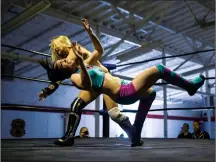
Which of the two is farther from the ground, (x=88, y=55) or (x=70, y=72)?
(x=88, y=55)

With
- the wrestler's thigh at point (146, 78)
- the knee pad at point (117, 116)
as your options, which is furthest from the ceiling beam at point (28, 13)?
the wrestler's thigh at point (146, 78)

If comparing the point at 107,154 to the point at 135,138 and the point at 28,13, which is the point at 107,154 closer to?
the point at 135,138

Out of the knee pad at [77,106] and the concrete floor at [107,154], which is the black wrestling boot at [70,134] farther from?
the concrete floor at [107,154]

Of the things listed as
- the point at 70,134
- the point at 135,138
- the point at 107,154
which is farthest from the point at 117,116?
the point at 107,154

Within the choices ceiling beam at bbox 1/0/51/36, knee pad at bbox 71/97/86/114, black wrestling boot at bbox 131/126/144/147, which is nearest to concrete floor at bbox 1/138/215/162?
black wrestling boot at bbox 131/126/144/147

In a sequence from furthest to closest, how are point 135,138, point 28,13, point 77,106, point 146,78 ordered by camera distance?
point 28,13 < point 77,106 < point 135,138 < point 146,78

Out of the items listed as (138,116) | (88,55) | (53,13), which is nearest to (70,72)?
(88,55)

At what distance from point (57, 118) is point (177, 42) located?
13.4 feet

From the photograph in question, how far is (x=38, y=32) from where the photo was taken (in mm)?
6227

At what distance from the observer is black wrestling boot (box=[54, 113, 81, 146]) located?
179 centimetres

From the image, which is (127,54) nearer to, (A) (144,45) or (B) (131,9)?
(A) (144,45)

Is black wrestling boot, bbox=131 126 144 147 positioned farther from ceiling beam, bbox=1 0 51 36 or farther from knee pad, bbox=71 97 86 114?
ceiling beam, bbox=1 0 51 36

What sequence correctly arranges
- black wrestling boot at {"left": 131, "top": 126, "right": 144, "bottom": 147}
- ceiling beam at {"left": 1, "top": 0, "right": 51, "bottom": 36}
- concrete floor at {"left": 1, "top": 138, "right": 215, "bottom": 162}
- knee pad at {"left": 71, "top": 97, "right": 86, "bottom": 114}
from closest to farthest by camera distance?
concrete floor at {"left": 1, "top": 138, "right": 215, "bottom": 162}
black wrestling boot at {"left": 131, "top": 126, "right": 144, "bottom": 147}
knee pad at {"left": 71, "top": 97, "right": 86, "bottom": 114}
ceiling beam at {"left": 1, "top": 0, "right": 51, "bottom": 36}

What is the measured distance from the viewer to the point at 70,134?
1824 millimetres
